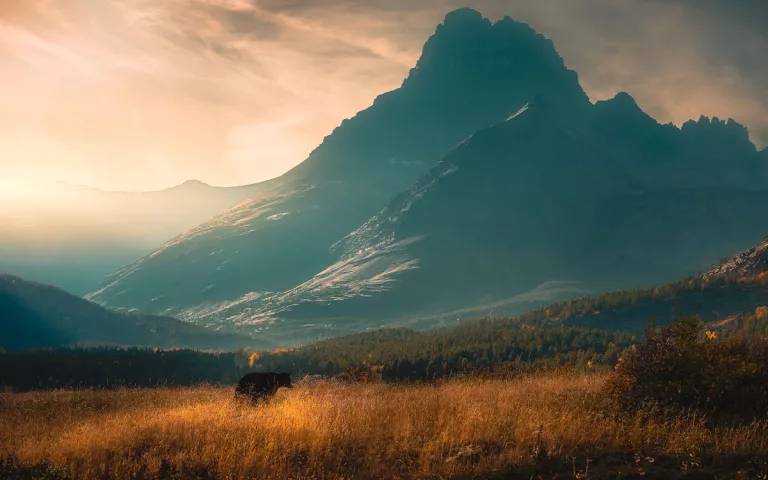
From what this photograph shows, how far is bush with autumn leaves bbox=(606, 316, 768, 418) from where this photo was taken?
15547mm

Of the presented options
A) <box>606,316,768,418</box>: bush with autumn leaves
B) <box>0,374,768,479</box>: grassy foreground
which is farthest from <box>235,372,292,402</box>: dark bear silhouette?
<box>606,316,768,418</box>: bush with autumn leaves

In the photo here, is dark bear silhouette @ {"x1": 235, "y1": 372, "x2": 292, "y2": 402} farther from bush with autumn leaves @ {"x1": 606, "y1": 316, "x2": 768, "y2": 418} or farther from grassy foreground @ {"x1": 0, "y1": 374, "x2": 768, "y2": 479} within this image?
bush with autumn leaves @ {"x1": 606, "y1": 316, "x2": 768, "y2": 418}

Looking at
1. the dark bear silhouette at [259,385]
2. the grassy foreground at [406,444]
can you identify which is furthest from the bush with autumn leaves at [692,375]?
the dark bear silhouette at [259,385]

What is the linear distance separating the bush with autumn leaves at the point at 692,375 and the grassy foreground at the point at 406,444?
0.98 m

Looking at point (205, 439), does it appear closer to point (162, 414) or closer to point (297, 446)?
point (297, 446)

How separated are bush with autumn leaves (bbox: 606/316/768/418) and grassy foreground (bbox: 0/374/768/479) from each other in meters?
0.98

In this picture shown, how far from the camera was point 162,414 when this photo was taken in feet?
60.4

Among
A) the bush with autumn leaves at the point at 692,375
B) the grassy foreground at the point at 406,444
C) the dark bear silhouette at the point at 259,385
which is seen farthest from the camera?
the dark bear silhouette at the point at 259,385

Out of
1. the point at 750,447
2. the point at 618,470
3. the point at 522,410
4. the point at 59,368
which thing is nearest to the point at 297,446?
→ the point at 522,410

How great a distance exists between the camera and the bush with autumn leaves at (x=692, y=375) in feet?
51.0

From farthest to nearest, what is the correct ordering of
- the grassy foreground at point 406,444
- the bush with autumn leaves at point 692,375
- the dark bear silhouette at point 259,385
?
1. the dark bear silhouette at point 259,385
2. the bush with autumn leaves at point 692,375
3. the grassy foreground at point 406,444

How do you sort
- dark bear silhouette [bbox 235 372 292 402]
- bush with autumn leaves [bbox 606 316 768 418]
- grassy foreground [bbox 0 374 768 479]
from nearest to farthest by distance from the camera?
1. grassy foreground [bbox 0 374 768 479]
2. bush with autumn leaves [bbox 606 316 768 418]
3. dark bear silhouette [bbox 235 372 292 402]

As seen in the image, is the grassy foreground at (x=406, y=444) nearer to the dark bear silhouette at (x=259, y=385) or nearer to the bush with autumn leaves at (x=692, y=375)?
the bush with autumn leaves at (x=692, y=375)

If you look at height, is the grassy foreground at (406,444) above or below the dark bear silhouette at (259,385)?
below
